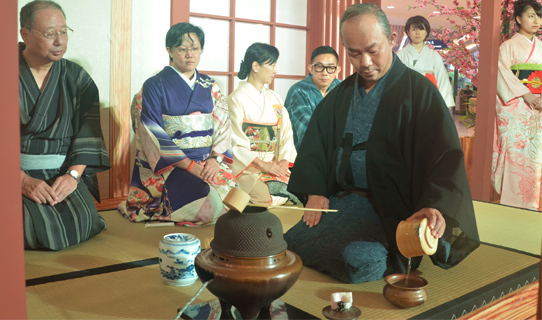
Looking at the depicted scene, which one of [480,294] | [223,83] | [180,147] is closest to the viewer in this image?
[480,294]

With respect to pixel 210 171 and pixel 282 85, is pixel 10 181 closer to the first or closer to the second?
pixel 210 171

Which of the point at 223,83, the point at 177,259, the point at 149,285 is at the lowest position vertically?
the point at 149,285

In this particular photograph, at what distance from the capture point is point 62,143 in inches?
145

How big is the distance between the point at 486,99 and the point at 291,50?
→ 2336 millimetres

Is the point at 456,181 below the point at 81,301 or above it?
above

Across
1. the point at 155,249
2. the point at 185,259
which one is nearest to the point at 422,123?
the point at 185,259

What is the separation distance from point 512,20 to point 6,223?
5942 millimetres

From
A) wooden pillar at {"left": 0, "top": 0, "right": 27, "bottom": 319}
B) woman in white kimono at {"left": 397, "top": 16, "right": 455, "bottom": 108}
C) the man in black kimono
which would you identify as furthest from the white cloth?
wooden pillar at {"left": 0, "top": 0, "right": 27, "bottom": 319}

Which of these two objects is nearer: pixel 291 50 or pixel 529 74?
pixel 529 74

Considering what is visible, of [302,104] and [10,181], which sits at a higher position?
[302,104]

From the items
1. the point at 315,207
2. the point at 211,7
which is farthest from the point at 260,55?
the point at 315,207

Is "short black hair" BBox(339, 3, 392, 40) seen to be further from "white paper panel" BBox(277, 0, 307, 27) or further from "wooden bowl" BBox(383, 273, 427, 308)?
"white paper panel" BBox(277, 0, 307, 27)

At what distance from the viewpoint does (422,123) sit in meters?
2.77

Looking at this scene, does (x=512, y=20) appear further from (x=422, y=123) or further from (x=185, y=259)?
(x=185, y=259)
